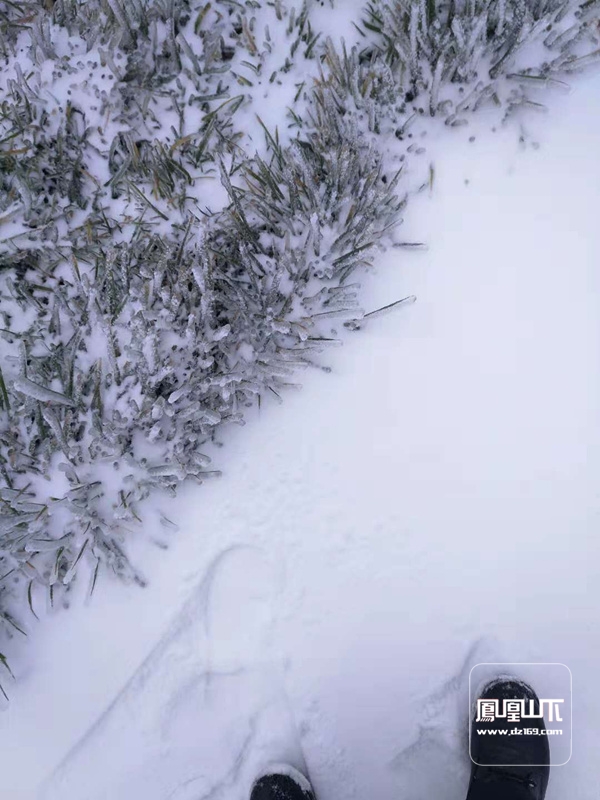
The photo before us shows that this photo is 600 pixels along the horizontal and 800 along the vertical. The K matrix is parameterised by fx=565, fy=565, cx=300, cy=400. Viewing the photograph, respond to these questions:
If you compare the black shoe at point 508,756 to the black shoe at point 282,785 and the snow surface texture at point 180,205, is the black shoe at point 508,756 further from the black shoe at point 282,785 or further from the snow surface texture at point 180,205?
the snow surface texture at point 180,205

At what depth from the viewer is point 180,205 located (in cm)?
194

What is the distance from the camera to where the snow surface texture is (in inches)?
69.4

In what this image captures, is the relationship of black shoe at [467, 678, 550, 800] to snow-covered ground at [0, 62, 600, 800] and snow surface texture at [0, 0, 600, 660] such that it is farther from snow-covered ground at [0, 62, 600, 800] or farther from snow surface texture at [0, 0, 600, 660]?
snow surface texture at [0, 0, 600, 660]

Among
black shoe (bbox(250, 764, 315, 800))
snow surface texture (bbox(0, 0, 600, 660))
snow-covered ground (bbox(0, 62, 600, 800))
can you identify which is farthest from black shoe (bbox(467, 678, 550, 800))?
snow surface texture (bbox(0, 0, 600, 660))

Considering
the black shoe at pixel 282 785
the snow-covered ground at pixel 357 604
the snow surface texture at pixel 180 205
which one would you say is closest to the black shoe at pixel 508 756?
the snow-covered ground at pixel 357 604

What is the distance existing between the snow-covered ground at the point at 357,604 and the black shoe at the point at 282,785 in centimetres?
4

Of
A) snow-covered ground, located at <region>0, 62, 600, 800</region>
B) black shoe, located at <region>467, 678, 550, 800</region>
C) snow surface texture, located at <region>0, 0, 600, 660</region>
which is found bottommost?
black shoe, located at <region>467, 678, 550, 800</region>

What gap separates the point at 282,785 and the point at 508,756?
0.75m

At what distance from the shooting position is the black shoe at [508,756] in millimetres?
1814

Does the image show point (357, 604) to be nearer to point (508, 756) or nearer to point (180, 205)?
point (508, 756)

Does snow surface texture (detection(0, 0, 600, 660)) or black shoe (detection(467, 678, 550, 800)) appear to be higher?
snow surface texture (detection(0, 0, 600, 660))

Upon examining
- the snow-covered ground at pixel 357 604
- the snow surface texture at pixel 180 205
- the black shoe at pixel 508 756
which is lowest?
the black shoe at pixel 508 756

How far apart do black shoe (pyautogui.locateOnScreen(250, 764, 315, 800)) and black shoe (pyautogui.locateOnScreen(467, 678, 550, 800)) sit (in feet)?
1.74

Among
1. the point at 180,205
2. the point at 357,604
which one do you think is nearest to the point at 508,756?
the point at 357,604
